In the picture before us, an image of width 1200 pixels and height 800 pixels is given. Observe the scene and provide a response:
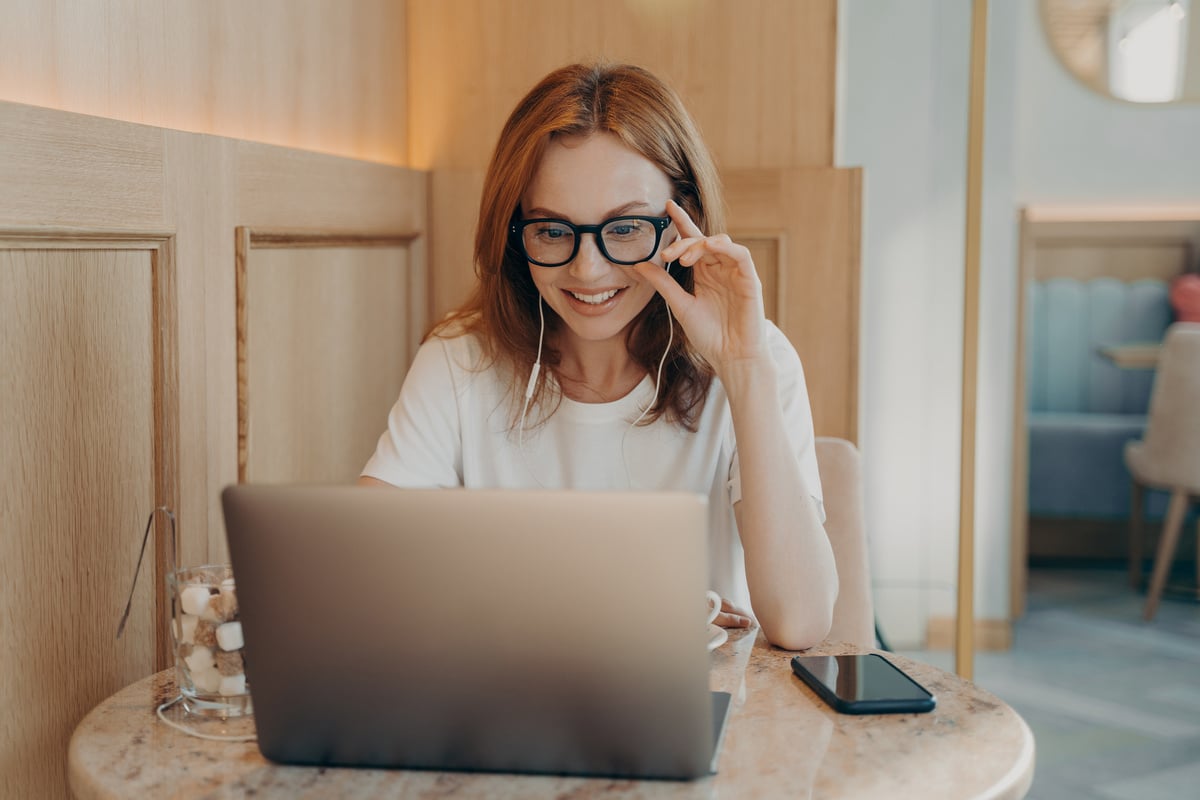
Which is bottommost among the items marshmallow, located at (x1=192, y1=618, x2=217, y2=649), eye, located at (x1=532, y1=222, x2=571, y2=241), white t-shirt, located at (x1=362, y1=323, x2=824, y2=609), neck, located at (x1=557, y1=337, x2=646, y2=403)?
marshmallow, located at (x1=192, y1=618, x2=217, y2=649)

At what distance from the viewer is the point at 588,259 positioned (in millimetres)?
1384

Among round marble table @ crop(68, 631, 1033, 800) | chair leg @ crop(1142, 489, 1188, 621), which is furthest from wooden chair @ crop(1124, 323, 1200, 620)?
round marble table @ crop(68, 631, 1033, 800)

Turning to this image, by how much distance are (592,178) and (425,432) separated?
1.24 feet

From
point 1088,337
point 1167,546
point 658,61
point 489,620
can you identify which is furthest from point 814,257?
point 1088,337

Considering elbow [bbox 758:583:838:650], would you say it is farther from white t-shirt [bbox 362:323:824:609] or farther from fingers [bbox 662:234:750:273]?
fingers [bbox 662:234:750:273]

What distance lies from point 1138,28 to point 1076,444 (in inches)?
53.7

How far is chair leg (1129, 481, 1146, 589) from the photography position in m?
3.90

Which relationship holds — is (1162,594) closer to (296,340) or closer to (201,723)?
(296,340)

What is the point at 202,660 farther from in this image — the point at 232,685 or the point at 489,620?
the point at 489,620

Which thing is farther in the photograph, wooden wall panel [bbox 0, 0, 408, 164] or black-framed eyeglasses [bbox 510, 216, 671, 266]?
black-framed eyeglasses [bbox 510, 216, 671, 266]

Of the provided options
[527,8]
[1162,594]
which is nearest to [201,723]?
[527,8]

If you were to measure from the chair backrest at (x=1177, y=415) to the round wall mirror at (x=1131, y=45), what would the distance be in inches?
35.2

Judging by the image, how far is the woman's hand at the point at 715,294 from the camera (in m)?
1.32

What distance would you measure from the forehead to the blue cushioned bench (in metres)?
3.03
